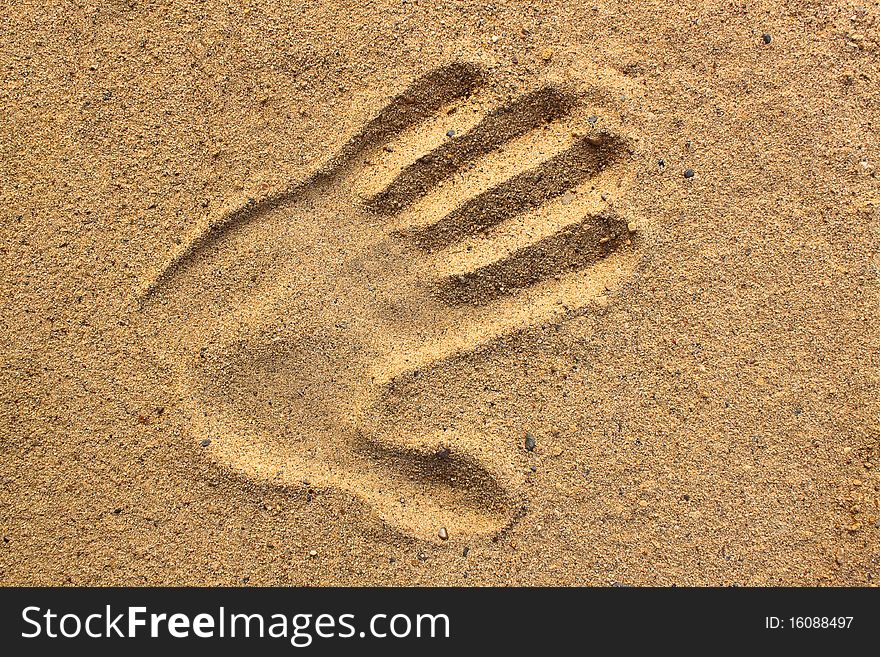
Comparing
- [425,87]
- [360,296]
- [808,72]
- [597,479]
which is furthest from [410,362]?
[808,72]

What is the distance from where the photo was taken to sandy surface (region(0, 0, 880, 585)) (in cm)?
165

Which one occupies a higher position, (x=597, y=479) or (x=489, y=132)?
(x=489, y=132)

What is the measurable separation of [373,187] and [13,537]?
1.15 meters

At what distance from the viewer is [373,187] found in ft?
5.50

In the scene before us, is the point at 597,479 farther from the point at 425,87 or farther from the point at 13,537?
the point at 13,537

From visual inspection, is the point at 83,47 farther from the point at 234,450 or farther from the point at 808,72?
the point at 808,72

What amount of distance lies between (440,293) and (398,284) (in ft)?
0.33

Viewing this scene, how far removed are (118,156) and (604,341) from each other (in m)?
1.19

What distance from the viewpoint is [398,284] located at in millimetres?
1680

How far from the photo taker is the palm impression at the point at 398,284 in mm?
1660

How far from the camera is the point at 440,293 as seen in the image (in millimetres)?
1675

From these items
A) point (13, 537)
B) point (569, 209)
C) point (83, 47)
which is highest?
point (83, 47)

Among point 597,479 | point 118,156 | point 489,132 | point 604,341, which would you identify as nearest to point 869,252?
point 604,341

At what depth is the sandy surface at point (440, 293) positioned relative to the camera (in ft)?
5.41
